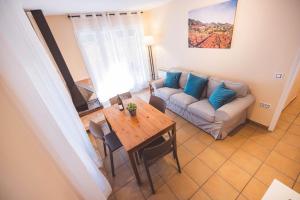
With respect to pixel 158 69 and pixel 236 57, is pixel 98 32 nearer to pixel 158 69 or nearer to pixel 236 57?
pixel 158 69

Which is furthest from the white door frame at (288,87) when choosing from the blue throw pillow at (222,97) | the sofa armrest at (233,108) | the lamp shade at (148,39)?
the lamp shade at (148,39)

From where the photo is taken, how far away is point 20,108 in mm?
861

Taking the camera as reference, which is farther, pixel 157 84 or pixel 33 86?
pixel 157 84

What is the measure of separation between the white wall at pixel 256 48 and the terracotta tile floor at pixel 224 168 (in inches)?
17.6

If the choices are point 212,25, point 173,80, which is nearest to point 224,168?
point 173,80

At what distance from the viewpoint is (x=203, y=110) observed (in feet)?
8.14

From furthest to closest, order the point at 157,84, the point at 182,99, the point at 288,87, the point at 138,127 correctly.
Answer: the point at 157,84
the point at 182,99
the point at 288,87
the point at 138,127

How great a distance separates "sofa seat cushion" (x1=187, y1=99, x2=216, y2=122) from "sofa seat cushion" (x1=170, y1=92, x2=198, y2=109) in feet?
0.40

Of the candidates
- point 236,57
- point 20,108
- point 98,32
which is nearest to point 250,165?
point 236,57

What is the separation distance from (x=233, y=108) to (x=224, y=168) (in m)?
0.92

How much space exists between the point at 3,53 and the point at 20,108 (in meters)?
0.34

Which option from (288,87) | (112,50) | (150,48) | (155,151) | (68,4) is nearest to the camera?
(155,151)

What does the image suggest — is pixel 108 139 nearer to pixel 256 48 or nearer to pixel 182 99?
pixel 182 99

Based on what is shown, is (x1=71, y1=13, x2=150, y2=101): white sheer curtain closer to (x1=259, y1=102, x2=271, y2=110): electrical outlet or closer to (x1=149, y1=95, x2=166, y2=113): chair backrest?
(x1=149, y1=95, x2=166, y2=113): chair backrest
